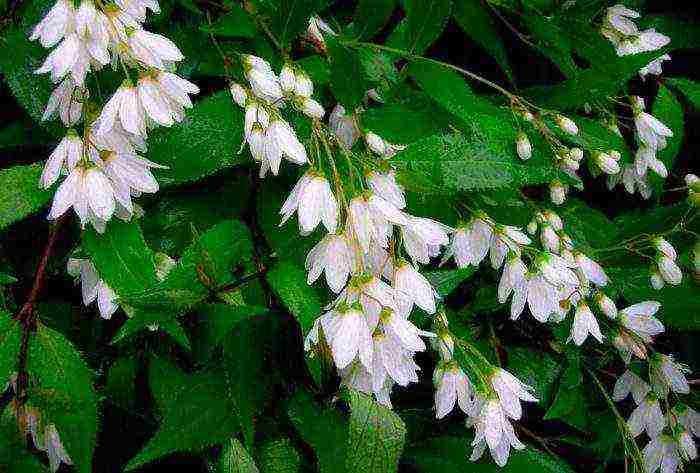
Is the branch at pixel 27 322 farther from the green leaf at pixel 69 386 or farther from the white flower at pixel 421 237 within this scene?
the white flower at pixel 421 237

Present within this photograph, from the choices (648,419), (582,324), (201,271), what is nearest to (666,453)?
(648,419)

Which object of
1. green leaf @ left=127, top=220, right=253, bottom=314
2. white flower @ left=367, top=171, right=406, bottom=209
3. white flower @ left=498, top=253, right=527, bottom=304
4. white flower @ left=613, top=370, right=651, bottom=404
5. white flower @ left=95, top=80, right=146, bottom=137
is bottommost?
white flower @ left=613, top=370, right=651, bottom=404

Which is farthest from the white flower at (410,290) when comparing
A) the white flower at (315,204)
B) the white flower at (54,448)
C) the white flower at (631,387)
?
the white flower at (631,387)

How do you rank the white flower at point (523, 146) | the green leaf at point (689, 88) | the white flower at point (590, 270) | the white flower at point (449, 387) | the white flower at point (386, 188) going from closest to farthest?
the white flower at point (386, 188) → the white flower at point (449, 387) → the white flower at point (523, 146) → the white flower at point (590, 270) → the green leaf at point (689, 88)

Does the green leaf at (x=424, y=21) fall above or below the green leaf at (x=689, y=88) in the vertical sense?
above

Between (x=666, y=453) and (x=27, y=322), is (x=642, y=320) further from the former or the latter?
(x=27, y=322)

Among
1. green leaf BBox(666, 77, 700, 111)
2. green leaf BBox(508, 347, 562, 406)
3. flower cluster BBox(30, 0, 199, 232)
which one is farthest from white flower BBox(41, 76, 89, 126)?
green leaf BBox(666, 77, 700, 111)

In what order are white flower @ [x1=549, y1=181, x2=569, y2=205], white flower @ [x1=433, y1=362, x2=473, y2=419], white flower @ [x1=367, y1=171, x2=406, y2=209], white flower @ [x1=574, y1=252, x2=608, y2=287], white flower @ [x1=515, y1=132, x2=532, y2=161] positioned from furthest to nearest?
white flower @ [x1=549, y1=181, x2=569, y2=205] → white flower @ [x1=574, y1=252, x2=608, y2=287] → white flower @ [x1=515, y1=132, x2=532, y2=161] → white flower @ [x1=433, y1=362, x2=473, y2=419] → white flower @ [x1=367, y1=171, x2=406, y2=209]

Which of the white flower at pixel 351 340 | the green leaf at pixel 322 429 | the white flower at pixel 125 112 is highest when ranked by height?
the white flower at pixel 125 112

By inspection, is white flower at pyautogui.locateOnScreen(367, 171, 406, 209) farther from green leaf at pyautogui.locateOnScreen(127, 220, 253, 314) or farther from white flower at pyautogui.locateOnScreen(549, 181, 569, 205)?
white flower at pyautogui.locateOnScreen(549, 181, 569, 205)
